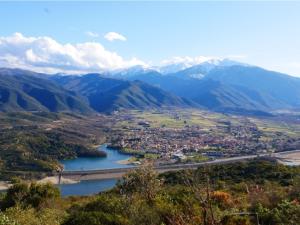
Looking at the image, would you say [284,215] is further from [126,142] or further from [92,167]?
[126,142]

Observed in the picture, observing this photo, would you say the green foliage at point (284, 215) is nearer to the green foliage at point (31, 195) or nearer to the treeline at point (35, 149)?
the green foliage at point (31, 195)

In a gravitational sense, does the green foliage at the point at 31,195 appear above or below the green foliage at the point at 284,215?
below

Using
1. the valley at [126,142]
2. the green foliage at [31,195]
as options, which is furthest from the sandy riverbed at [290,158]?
the green foliage at [31,195]

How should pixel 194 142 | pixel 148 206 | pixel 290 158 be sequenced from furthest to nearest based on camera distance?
pixel 194 142 < pixel 290 158 < pixel 148 206

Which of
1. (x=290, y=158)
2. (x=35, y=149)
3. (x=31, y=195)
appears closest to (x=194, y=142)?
(x=290, y=158)

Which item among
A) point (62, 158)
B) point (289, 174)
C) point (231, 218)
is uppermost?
point (231, 218)

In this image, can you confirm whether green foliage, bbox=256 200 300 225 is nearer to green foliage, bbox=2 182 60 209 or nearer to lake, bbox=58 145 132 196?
green foliage, bbox=2 182 60 209

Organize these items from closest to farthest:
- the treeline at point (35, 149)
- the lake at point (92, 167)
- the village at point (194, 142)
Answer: the lake at point (92, 167), the treeline at point (35, 149), the village at point (194, 142)

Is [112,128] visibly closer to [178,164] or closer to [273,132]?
[273,132]

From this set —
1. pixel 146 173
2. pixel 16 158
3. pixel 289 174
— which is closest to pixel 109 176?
pixel 16 158
